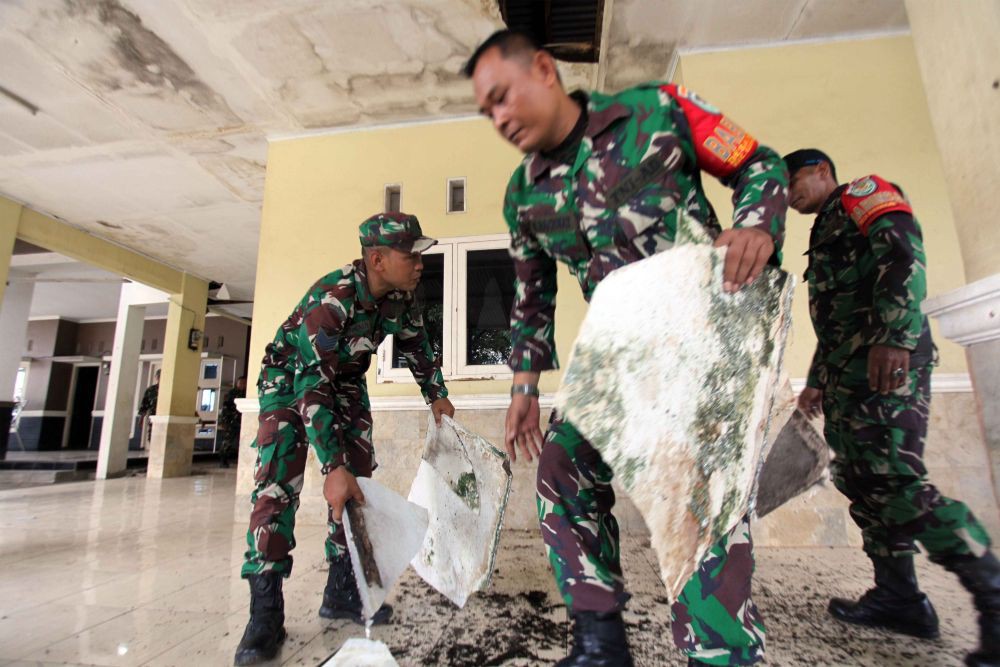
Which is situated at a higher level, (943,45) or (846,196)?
(943,45)

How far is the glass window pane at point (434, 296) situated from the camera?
11.6 ft

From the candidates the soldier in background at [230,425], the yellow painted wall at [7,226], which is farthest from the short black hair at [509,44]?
the soldier in background at [230,425]

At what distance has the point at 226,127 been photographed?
3.87m

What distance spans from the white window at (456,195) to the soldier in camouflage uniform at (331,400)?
190 cm

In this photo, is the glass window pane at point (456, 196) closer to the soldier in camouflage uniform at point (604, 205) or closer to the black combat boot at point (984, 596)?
the soldier in camouflage uniform at point (604, 205)

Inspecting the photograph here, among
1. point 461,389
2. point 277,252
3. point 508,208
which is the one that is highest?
point 277,252

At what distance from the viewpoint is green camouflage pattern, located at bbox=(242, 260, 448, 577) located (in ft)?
4.83

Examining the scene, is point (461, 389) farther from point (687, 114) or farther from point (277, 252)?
point (687, 114)

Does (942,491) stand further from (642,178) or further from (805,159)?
(642,178)

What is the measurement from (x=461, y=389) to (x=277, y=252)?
1.79 m

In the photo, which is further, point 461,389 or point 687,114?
point 461,389

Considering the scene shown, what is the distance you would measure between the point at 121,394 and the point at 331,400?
280 inches

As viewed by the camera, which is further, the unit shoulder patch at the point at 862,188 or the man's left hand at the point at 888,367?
the unit shoulder patch at the point at 862,188

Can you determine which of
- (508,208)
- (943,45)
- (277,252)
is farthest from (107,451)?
(943,45)
